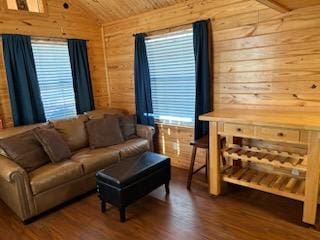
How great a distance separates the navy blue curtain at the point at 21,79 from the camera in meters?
3.21

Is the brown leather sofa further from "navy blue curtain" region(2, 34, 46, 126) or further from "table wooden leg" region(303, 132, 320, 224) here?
"table wooden leg" region(303, 132, 320, 224)

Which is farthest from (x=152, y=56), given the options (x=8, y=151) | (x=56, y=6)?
(x=8, y=151)

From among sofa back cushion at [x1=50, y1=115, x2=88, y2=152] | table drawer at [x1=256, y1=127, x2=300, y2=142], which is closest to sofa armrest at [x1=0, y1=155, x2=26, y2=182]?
sofa back cushion at [x1=50, y1=115, x2=88, y2=152]

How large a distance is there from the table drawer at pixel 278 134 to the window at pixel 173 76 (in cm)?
127

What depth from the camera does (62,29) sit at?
3762 mm

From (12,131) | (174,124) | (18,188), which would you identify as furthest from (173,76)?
(18,188)

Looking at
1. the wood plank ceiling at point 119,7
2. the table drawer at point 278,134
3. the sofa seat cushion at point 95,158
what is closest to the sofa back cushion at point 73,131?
the sofa seat cushion at point 95,158

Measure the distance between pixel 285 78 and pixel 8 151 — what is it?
3.04m

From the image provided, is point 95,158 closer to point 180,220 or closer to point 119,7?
point 180,220

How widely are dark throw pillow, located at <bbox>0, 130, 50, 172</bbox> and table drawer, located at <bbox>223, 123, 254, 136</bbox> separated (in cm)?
207

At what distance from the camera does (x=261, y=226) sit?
225cm

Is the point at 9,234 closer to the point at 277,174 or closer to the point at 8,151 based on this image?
the point at 8,151

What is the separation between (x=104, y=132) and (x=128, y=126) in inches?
16.7

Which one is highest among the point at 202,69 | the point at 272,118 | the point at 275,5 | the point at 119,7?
the point at 119,7
